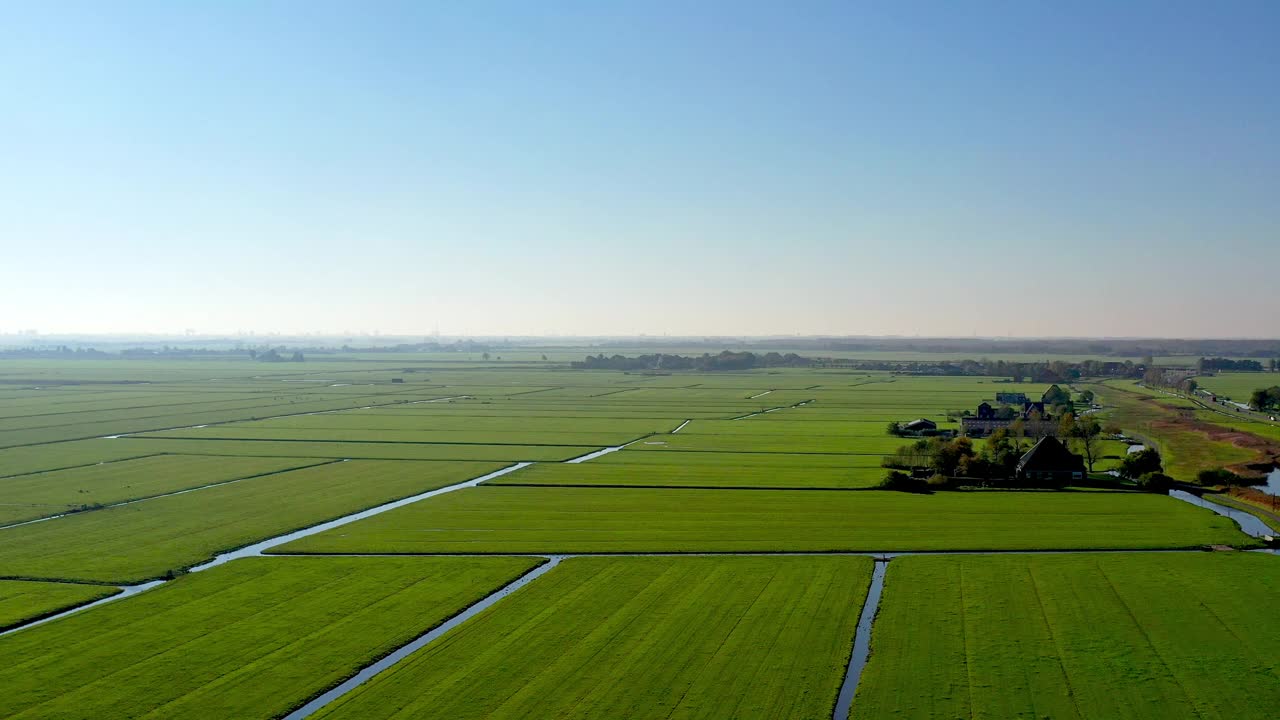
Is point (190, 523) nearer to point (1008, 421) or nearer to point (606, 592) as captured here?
point (606, 592)

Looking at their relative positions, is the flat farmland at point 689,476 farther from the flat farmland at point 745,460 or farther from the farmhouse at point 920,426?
the farmhouse at point 920,426

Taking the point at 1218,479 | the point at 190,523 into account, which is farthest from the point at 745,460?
the point at 190,523

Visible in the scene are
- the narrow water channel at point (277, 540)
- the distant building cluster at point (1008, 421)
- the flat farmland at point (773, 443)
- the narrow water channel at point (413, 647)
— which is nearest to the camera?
the narrow water channel at point (413, 647)

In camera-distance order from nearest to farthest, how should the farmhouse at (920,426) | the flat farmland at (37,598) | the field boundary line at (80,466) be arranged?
1. the flat farmland at (37,598)
2. the field boundary line at (80,466)
3. the farmhouse at (920,426)

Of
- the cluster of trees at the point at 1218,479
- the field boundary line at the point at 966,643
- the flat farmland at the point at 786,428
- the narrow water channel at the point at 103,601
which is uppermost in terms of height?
the cluster of trees at the point at 1218,479

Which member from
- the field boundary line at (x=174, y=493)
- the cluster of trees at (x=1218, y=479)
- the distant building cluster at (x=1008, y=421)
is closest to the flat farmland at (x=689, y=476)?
the field boundary line at (x=174, y=493)

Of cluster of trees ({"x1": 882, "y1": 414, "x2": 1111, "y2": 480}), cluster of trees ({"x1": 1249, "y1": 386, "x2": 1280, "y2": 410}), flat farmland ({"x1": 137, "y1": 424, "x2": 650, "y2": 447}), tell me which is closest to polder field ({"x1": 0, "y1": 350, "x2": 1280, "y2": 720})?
→ cluster of trees ({"x1": 882, "y1": 414, "x2": 1111, "y2": 480})

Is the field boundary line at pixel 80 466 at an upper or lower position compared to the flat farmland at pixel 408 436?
upper
